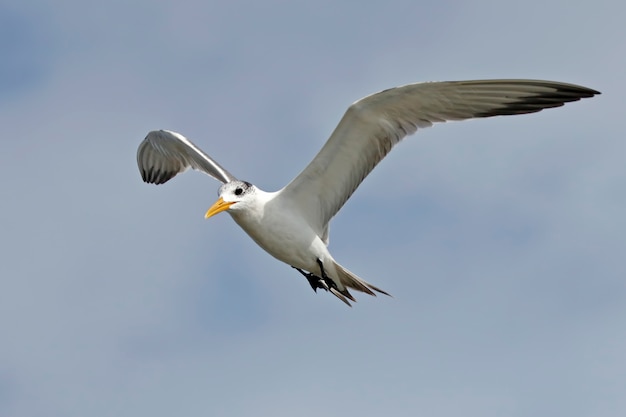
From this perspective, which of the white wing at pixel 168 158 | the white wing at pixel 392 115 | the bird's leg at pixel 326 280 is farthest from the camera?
the white wing at pixel 168 158

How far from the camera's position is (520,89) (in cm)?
1248

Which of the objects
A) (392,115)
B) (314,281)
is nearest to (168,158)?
(314,281)

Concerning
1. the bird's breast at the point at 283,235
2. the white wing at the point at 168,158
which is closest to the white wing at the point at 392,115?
the bird's breast at the point at 283,235

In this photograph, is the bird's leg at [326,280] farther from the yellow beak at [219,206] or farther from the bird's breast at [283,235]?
the yellow beak at [219,206]

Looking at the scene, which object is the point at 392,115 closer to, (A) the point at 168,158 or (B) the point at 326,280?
(B) the point at 326,280

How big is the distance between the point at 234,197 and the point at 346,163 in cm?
138

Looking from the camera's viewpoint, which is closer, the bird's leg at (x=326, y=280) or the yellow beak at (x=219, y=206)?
the yellow beak at (x=219, y=206)

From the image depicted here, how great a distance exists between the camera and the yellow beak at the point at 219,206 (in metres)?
12.7

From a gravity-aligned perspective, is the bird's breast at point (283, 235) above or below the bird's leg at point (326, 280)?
above

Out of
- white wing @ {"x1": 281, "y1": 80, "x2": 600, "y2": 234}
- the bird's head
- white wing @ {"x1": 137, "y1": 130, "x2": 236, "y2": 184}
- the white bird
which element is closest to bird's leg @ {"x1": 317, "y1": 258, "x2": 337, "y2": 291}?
the white bird

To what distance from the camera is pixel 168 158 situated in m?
16.3

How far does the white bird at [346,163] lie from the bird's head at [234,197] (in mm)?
11

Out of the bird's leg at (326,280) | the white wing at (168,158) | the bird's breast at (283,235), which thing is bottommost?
the bird's leg at (326,280)

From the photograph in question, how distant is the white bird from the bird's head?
11 mm
